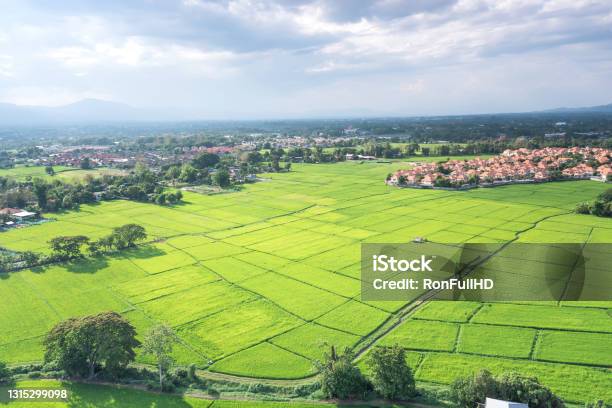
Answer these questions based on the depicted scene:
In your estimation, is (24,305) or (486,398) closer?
(486,398)

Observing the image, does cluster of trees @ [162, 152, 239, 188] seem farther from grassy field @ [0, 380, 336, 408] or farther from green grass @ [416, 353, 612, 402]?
green grass @ [416, 353, 612, 402]

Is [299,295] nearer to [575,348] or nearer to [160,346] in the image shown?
[160,346]

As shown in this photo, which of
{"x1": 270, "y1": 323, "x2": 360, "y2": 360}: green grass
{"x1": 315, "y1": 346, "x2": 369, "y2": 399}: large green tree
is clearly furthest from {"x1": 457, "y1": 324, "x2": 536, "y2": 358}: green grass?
{"x1": 315, "y1": 346, "x2": 369, "y2": 399}: large green tree

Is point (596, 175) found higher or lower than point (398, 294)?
higher

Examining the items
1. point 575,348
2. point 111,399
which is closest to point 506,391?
point 575,348

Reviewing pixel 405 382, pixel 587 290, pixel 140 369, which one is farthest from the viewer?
pixel 587 290

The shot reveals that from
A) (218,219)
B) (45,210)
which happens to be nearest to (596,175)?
(218,219)

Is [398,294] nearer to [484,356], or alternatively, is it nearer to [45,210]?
[484,356]
